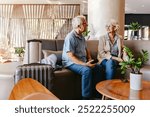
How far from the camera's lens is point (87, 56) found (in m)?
3.03

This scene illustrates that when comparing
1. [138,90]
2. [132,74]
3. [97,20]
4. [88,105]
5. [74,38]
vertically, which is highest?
[97,20]

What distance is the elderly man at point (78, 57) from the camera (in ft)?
8.27

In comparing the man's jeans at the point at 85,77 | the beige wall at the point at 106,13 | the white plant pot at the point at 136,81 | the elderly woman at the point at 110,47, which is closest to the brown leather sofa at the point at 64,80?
the man's jeans at the point at 85,77

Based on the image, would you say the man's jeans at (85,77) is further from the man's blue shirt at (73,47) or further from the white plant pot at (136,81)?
the white plant pot at (136,81)

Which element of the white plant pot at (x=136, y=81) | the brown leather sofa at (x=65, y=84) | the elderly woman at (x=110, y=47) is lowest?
the brown leather sofa at (x=65, y=84)

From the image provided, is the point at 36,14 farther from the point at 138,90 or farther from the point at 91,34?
the point at 138,90

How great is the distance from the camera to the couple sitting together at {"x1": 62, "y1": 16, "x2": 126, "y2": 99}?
254 cm

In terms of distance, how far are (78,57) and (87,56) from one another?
0.32 meters

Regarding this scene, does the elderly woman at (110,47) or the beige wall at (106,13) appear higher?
the beige wall at (106,13)

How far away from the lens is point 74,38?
8.76 feet

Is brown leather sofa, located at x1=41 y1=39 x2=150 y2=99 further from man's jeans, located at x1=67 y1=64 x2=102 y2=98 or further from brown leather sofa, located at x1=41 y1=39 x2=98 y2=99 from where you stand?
man's jeans, located at x1=67 y1=64 x2=102 y2=98

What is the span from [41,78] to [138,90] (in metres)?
0.90

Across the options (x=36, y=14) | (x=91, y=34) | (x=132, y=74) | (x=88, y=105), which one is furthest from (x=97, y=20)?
(x=36, y=14)

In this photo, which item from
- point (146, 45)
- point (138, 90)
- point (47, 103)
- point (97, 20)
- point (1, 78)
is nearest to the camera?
point (47, 103)
